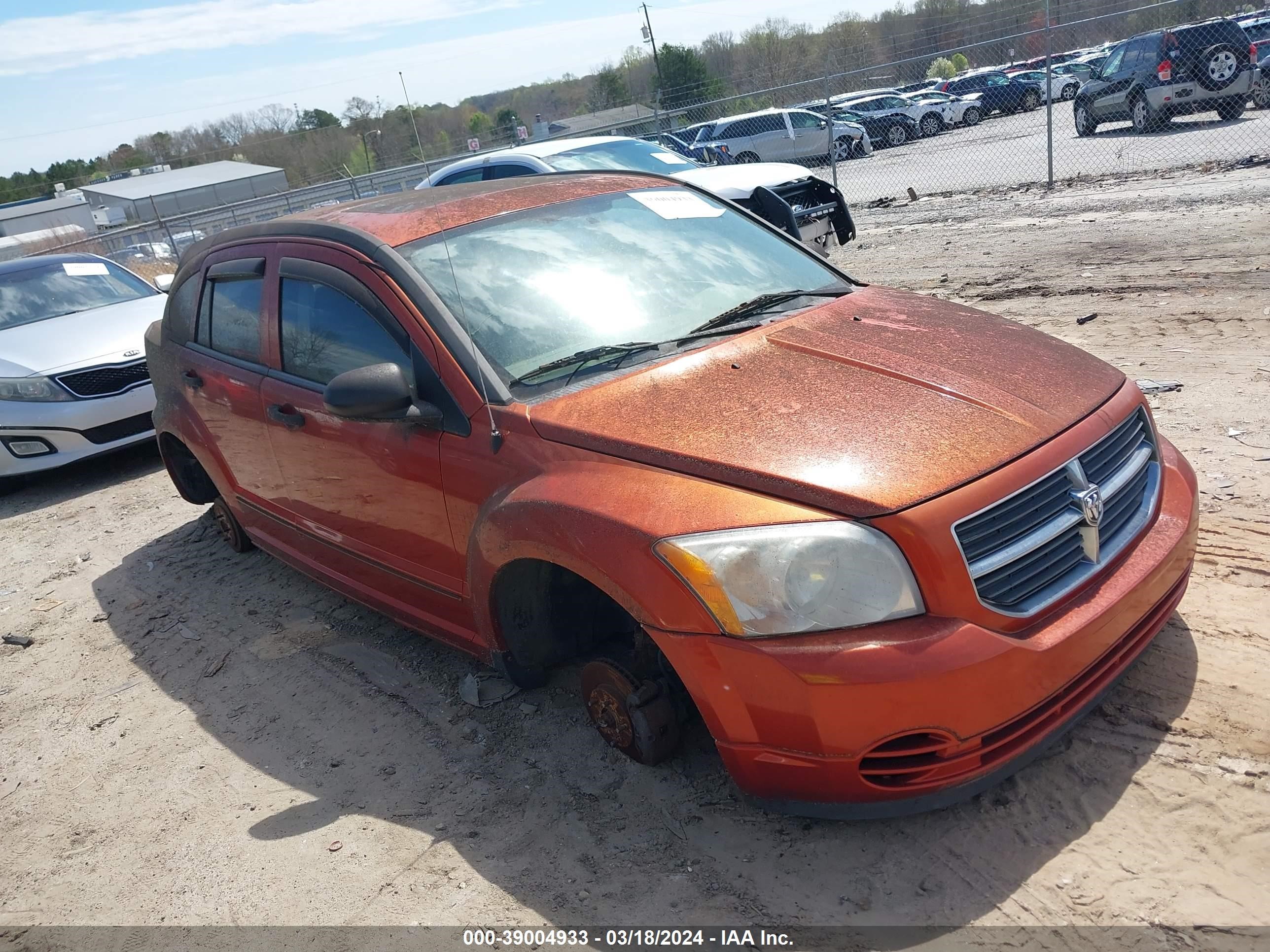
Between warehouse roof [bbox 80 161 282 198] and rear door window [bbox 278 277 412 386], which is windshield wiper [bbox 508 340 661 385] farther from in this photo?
warehouse roof [bbox 80 161 282 198]

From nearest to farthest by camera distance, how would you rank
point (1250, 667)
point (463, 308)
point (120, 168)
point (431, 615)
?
1. point (1250, 667)
2. point (463, 308)
3. point (431, 615)
4. point (120, 168)

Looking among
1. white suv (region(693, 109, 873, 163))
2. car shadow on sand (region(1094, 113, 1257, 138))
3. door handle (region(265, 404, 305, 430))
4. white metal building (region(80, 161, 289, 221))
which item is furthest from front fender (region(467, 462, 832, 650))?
white metal building (region(80, 161, 289, 221))

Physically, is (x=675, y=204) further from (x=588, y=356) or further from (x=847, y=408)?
(x=847, y=408)

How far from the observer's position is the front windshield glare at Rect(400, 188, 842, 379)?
3281 mm

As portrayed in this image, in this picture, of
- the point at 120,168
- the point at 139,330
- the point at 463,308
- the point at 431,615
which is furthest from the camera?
the point at 120,168

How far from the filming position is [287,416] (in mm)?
4012

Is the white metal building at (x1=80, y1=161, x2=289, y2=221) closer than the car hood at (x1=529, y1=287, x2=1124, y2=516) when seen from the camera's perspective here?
No

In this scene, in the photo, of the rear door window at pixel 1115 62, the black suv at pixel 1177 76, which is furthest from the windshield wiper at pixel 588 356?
the rear door window at pixel 1115 62

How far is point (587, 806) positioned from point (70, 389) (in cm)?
639

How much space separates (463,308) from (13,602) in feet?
13.7

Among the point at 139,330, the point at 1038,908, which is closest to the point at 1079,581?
the point at 1038,908

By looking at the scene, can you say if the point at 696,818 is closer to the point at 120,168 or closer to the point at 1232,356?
the point at 1232,356

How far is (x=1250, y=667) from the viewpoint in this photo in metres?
3.07

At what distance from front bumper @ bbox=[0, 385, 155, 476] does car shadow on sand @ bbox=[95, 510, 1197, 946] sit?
156 inches
